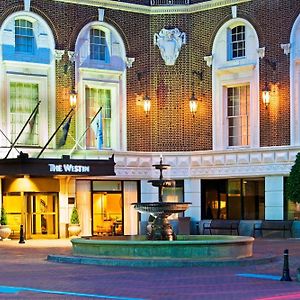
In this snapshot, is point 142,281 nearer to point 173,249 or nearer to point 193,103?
point 173,249

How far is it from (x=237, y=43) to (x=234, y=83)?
1.94 m

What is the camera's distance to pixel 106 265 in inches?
1027

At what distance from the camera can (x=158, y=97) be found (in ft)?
146

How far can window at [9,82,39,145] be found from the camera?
135ft

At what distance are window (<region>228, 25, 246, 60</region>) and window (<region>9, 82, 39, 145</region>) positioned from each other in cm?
947

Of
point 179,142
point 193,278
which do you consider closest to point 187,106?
point 179,142

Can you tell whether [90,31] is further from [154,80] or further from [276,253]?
[276,253]

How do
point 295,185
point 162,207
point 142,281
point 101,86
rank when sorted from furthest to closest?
point 101,86 → point 162,207 → point 295,185 → point 142,281

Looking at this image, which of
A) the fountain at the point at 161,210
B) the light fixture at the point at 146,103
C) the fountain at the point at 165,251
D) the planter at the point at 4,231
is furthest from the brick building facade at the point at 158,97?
the fountain at the point at 165,251

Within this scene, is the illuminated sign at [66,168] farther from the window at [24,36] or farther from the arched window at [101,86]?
the window at [24,36]

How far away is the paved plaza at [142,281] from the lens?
63.5 ft

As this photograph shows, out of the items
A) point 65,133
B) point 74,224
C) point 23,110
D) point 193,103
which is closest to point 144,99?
point 193,103

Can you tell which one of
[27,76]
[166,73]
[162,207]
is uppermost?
[166,73]

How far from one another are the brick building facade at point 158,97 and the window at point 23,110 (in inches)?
3.6
